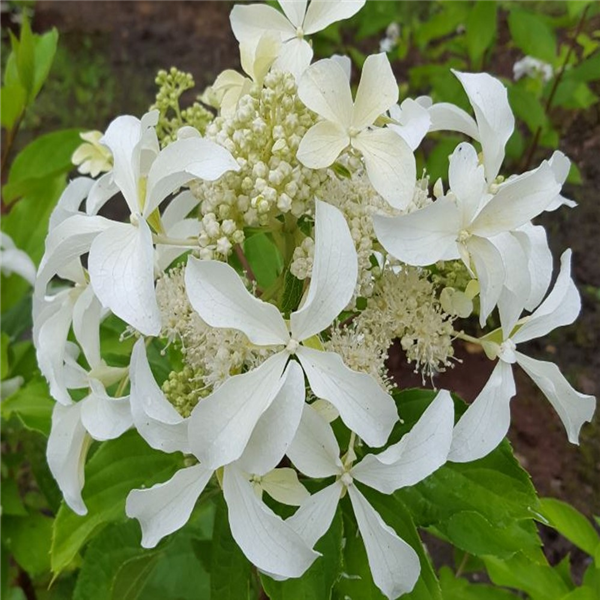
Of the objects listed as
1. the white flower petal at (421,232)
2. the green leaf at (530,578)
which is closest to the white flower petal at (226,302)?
the white flower petal at (421,232)

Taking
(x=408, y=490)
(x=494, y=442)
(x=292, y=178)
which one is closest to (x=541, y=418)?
(x=408, y=490)

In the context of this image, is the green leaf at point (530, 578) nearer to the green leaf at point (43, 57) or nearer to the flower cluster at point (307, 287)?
the flower cluster at point (307, 287)

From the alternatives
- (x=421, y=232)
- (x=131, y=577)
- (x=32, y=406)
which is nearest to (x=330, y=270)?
(x=421, y=232)

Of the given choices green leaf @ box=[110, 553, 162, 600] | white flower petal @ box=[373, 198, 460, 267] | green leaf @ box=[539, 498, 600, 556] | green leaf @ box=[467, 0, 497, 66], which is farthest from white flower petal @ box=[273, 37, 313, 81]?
green leaf @ box=[467, 0, 497, 66]

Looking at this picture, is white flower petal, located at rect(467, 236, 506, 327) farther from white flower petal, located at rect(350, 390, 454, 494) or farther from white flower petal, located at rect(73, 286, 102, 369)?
white flower petal, located at rect(73, 286, 102, 369)

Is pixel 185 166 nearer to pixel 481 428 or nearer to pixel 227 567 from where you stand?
pixel 481 428

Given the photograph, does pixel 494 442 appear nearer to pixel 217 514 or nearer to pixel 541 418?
pixel 217 514
